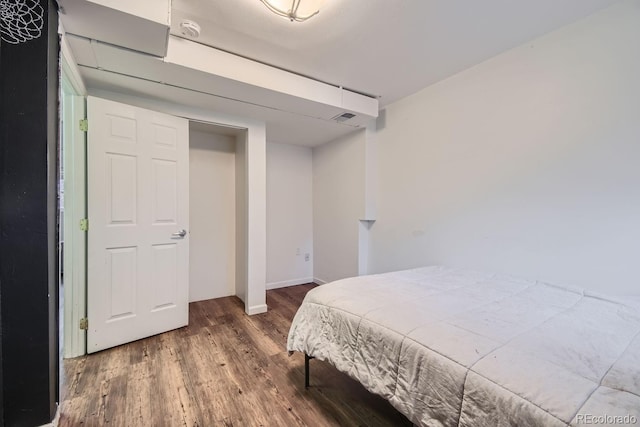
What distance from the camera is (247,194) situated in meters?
2.91

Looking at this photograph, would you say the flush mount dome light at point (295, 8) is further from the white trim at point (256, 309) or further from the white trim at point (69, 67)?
the white trim at point (256, 309)

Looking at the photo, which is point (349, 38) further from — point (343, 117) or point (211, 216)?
point (211, 216)

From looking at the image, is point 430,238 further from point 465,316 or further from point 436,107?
point 465,316

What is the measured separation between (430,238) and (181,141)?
8.69ft

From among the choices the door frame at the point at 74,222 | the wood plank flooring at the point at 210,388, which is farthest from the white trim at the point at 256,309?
the door frame at the point at 74,222

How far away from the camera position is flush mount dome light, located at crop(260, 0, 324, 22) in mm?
1519

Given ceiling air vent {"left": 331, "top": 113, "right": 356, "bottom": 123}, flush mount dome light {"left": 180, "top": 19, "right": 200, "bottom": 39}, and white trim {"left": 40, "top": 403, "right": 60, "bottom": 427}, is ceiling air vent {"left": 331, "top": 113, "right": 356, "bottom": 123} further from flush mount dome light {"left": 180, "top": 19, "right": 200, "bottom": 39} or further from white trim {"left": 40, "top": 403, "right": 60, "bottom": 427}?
white trim {"left": 40, "top": 403, "right": 60, "bottom": 427}

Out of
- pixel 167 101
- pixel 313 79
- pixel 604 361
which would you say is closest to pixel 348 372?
pixel 604 361

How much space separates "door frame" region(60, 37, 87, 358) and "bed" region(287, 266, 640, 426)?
5.77 ft

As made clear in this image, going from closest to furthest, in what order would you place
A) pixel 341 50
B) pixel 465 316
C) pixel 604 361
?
pixel 604 361 → pixel 465 316 → pixel 341 50

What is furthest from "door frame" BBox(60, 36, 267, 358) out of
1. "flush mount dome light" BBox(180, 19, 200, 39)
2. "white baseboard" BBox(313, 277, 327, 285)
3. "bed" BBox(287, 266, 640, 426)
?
"bed" BBox(287, 266, 640, 426)

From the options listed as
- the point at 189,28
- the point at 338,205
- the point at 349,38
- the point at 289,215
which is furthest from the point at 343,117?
the point at 289,215

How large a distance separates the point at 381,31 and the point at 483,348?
1.96 metres

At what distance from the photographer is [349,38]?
187 centimetres
